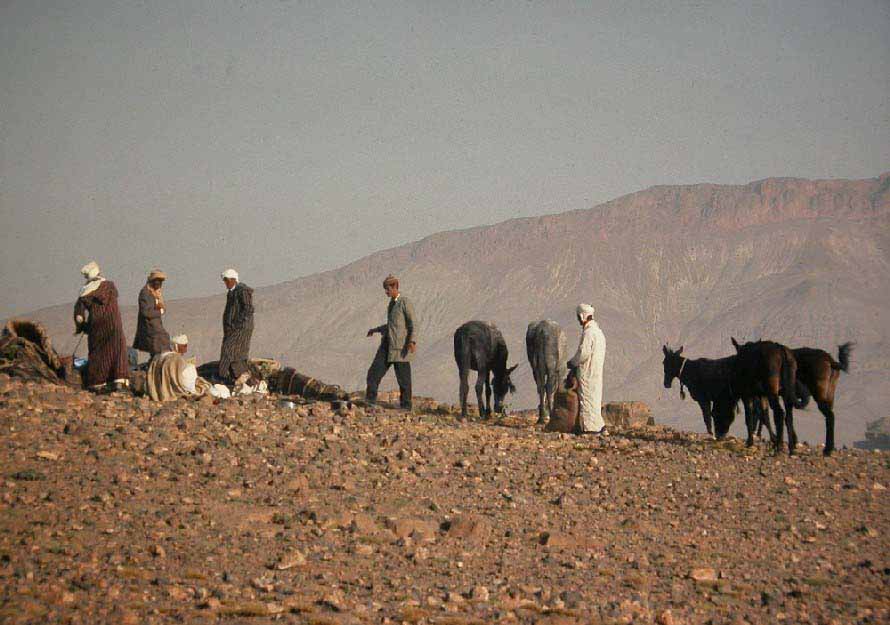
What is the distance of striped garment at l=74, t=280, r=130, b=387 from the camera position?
13711 millimetres

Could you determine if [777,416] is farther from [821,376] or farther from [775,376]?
[821,376]

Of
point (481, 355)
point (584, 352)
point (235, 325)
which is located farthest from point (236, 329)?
point (584, 352)

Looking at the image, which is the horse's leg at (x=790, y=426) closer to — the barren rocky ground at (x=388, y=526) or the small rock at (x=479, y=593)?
the barren rocky ground at (x=388, y=526)

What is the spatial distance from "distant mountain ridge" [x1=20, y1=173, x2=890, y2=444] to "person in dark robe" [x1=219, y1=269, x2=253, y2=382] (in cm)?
6835

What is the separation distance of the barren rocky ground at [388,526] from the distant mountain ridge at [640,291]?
233 feet

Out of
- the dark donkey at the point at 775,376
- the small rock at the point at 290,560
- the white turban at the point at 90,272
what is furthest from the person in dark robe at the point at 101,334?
the dark donkey at the point at 775,376

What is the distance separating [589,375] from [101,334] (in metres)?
6.32

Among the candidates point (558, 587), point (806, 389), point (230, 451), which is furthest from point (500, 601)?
point (806, 389)

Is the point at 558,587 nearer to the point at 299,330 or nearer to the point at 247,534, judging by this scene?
the point at 247,534

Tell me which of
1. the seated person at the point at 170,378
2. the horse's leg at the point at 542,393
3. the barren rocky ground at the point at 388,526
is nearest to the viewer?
the barren rocky ground at the point at 388,526

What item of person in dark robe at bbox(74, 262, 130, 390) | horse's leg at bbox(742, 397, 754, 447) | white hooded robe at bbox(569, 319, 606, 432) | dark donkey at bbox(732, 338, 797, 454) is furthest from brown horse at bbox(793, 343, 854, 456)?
person in dark robe at bbox(74, 262, 130, 390)

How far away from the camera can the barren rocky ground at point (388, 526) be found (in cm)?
671

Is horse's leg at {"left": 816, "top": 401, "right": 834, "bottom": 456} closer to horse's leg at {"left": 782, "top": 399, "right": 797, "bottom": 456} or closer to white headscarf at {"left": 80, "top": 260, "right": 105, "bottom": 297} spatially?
horse's leg at {"left": 782, "top": 399, "right": 797, "bottom": 456}

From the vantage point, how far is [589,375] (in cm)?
1492
